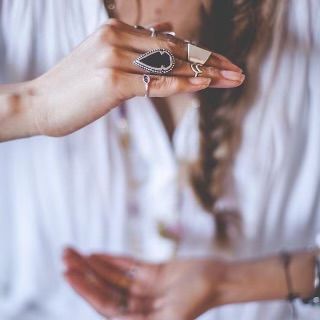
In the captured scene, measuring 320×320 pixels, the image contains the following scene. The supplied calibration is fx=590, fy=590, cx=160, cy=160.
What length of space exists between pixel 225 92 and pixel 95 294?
0.97ft

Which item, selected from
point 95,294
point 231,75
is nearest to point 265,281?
point 95,294

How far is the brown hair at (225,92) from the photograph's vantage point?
2.03 ft

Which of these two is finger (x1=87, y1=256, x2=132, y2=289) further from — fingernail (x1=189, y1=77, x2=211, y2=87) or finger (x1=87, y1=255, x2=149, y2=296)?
fingernail (x1=189, y1=77, x2=211, y2=87)

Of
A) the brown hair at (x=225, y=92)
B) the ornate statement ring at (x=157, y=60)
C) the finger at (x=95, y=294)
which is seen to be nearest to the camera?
the ornate statement ring at (x=157, y=60)

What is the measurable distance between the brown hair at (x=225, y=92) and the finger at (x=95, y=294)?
0.16 meters

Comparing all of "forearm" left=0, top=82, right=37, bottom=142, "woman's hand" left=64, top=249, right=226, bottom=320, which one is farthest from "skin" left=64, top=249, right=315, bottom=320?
"forearm" left=0, top=82, right=37, bottom=142

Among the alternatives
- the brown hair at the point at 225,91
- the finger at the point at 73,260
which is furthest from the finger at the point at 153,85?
the finger at the point at 73,260

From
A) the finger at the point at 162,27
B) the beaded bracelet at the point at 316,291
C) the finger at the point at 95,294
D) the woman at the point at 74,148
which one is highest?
the finger at the point at 162,27

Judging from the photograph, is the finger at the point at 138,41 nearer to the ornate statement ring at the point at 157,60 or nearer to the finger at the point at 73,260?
the ornate statement ring at the point at 157,60

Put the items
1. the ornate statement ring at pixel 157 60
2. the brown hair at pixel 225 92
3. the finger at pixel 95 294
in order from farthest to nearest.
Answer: the finger at pixel 95 294, the brown hair at pixel 225 92, the ornate statement ring at pixel 157 60

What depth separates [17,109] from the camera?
1.84 ft

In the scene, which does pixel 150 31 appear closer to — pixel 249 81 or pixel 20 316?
pixel 249 81

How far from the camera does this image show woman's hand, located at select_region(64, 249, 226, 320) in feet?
2.41

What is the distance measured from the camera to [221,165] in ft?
2.34
